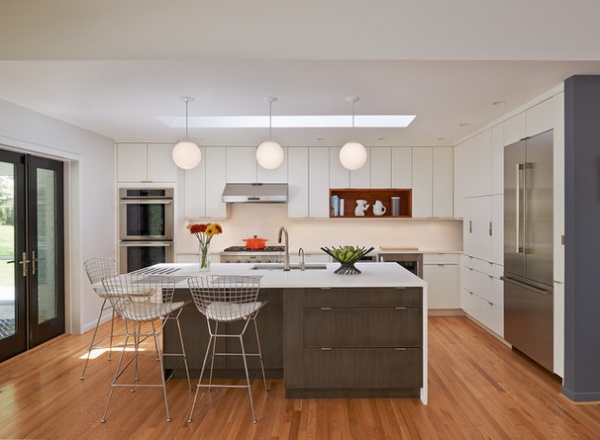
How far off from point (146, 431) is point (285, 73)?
2.76 meters

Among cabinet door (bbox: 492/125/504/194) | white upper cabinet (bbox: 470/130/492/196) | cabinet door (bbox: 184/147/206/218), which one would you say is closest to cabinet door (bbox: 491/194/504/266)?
cabinet door (bbox: 492/125/504/194)

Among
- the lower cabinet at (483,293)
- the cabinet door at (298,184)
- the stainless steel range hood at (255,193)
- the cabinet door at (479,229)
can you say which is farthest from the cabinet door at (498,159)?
the stainless steel range hood at (255,193)

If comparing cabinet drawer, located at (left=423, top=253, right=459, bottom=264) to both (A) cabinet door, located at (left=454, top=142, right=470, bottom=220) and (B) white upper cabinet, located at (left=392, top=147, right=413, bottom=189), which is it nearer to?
(A) cabinet door, located at (left=454, top=142, right=470, bottom=220)

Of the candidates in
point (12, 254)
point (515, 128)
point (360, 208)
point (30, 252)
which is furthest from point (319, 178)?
point (12, 254)

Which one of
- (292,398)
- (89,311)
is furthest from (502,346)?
(89,311)

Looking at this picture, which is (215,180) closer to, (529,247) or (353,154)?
(353,154)

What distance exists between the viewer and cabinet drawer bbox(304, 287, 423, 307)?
3.40 m

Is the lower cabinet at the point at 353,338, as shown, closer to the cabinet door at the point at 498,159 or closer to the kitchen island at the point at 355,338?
the kitchen island at the point at 355,338

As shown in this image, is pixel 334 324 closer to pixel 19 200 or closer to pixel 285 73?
pixel 285 73

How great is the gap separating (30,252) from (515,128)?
5305 millimetres

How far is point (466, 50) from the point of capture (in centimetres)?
306

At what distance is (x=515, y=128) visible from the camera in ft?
14.7

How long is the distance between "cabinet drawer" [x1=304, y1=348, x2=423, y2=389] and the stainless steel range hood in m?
3.25

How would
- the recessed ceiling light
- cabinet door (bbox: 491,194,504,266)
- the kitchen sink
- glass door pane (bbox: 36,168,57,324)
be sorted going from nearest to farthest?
the kitchen sink
cabinet door (bbox: 491,194,504,266)
glass door pane (bbox: 36,168,57,324)
the recessed ceiling light
